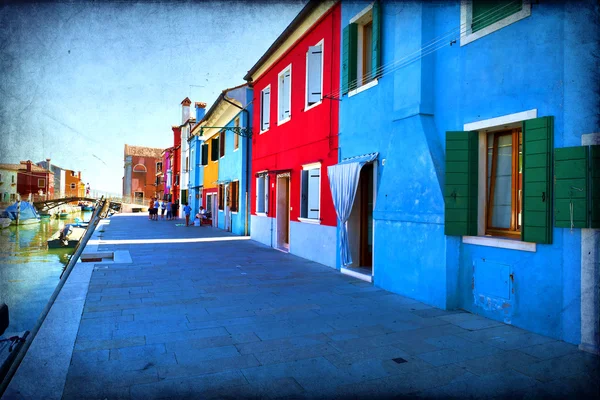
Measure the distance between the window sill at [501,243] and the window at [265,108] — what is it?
31.6 feet

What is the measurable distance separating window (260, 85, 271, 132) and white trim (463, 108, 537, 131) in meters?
9.24

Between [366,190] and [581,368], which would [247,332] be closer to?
[581,368]

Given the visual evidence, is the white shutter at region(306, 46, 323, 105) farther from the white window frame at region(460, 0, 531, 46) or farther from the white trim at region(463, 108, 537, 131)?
the white trim at region(463, 108, 537, 131)

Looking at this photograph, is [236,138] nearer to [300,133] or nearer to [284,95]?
[284,95]

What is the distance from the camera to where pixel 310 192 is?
10094 mm

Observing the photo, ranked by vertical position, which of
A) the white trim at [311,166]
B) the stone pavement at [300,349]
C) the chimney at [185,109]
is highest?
the chimney at [185,109]

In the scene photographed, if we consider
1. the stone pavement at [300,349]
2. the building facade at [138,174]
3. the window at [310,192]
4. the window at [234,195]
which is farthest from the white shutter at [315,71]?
the building facade at [138,174]

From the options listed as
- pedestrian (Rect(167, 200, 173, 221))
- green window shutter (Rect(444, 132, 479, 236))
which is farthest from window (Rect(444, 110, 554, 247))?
pedestrian (Rect(167, 200, 173, 221))

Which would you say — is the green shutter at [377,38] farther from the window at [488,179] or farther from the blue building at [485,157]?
the window at [488,179]

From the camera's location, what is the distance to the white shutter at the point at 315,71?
966cm

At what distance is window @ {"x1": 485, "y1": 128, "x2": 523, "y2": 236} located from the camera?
4938 mm

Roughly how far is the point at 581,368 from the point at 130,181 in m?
66.8

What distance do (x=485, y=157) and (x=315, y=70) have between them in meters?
5.50

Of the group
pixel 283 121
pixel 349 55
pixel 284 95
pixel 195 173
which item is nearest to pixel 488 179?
pixel 349 55
